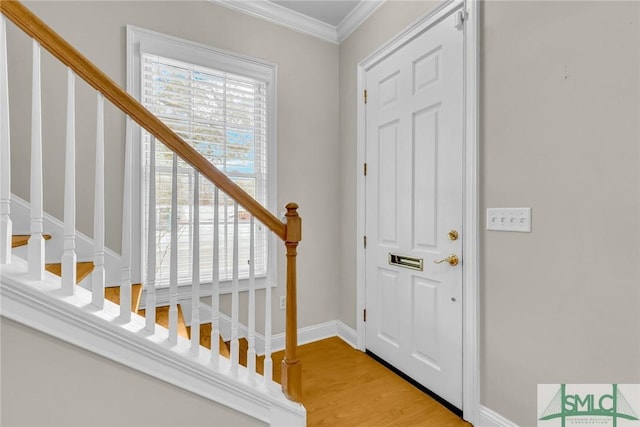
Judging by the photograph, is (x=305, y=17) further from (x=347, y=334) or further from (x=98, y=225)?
(x=347, y=334)

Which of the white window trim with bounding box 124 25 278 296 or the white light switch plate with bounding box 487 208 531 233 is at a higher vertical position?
the white window trim with bounding box 124 25 278 296

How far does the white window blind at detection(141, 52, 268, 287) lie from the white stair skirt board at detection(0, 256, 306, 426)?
80 centimetres

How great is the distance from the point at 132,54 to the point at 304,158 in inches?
56.5

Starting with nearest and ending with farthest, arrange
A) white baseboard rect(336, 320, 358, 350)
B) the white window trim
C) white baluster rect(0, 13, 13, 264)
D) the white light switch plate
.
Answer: white baluster rect(0, 13, 13, 264) < the white light switch plate < the white window trim < white baseboard rect(336, 320, 358, 350)

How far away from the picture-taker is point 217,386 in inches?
51.1

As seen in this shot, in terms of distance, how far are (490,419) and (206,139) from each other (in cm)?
252

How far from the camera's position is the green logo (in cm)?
117

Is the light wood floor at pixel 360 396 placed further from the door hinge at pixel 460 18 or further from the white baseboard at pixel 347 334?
the door hinge at pixel 460 18

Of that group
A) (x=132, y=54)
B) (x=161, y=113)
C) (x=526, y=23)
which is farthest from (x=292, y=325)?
(x=132, y=54)

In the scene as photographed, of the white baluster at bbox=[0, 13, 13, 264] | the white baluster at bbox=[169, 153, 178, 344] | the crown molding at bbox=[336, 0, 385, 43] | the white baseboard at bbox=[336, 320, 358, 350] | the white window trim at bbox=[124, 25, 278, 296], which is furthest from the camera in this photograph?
the white baseboard at bbox=[336, 320, 358, 350]

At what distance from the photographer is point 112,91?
1150 mm

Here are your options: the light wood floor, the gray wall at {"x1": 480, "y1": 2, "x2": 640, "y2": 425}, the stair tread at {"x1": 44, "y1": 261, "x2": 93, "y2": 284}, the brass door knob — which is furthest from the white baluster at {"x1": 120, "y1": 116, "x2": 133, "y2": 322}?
the gray wall at {"x1": 480, "y1": 2, "x2": 640, "y2": 425}

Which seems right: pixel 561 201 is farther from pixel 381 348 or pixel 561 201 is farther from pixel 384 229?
pixel 381 348

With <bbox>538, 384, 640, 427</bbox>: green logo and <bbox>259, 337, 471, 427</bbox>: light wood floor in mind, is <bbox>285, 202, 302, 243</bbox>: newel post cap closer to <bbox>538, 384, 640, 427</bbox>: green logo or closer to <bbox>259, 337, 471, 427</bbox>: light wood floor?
<bbox>259, 337, 471, 427</bbox>: light wood floor
